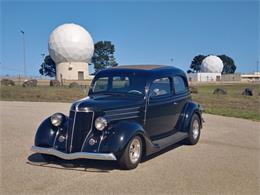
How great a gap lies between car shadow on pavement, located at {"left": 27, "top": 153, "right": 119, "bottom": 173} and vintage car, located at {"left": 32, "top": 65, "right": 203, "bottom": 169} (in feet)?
0.61

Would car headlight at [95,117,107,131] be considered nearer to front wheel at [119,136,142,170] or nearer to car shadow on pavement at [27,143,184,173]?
front wheel at [119,136,142,170]

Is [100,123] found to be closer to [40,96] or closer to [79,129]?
[79,129]

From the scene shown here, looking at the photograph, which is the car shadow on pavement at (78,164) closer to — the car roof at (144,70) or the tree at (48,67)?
the car roof at (144,70)

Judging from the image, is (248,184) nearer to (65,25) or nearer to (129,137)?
(129,137)

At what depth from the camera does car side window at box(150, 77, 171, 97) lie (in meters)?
7.47

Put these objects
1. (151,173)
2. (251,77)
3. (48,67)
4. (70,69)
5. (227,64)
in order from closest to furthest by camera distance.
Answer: (151,173)
(70,69)
(48,67)
(251,77)
(227,64)

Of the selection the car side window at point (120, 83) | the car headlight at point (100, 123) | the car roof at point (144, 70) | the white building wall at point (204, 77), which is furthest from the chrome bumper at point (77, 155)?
the white building wall at point (204, 77)

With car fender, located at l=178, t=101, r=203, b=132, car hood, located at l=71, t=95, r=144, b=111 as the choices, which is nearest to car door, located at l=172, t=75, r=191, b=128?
car fender, located at l=178, t=101, r=203, b=132

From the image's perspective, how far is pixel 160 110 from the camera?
7570mm

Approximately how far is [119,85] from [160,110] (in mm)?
1014

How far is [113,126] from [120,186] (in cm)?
133

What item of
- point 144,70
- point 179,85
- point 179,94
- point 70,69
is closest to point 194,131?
point 179,94

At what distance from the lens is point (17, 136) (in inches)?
386

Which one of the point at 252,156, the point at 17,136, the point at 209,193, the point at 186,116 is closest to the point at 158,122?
the point at 186,116
